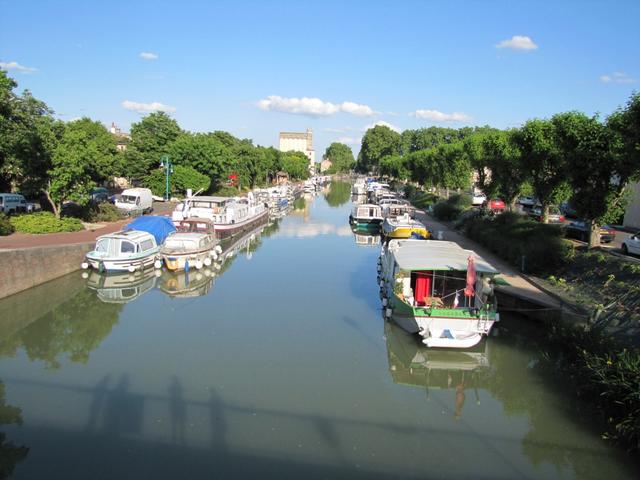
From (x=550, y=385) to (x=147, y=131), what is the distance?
4870 cm

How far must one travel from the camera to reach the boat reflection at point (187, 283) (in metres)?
21.4

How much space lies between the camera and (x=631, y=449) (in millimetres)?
9789

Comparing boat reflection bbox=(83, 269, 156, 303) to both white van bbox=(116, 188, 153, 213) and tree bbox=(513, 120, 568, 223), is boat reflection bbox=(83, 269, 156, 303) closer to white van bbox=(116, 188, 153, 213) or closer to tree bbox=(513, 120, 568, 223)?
white van bbox=(116, 188, 153, 213)

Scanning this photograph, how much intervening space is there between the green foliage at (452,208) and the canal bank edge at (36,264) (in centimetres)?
2688

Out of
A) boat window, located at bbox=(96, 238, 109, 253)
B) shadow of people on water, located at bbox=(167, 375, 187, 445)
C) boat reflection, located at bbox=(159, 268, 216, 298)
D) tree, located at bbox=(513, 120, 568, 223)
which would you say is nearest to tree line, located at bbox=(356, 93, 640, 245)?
tree, located at bbox=(513, 120, 568, 223)

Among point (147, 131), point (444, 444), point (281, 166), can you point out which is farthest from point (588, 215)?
point (281, 166)

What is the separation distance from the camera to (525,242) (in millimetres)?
22156

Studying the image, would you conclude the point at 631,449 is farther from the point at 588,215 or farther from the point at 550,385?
the point at 588,215

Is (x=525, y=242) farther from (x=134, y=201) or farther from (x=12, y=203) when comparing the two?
(x=12, y=203)

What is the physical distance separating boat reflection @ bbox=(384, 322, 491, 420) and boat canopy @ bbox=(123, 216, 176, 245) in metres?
14.4

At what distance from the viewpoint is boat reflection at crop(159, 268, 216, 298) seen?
21.4 metres

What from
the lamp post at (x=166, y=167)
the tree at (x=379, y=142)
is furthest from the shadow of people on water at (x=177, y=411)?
the tree at (x=379, y=142)

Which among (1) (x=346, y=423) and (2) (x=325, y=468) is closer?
(2) (x=325, y=468)

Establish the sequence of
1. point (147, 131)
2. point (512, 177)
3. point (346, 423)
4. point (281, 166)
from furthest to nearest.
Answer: point (281, 166), point (147, 131), point (512, 177), point (346, 423)
